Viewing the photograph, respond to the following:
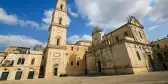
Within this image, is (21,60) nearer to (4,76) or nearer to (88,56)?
(4,76)

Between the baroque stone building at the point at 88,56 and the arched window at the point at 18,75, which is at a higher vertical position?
the baroque stone building at the point at 88,56

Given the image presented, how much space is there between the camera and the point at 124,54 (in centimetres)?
1597

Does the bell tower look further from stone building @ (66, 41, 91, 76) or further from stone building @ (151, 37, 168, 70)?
stone building @ (151, 37, 168, 70)

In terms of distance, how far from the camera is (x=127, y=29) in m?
21.0

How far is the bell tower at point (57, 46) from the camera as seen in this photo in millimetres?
21841

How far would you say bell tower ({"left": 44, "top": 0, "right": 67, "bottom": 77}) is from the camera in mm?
21841

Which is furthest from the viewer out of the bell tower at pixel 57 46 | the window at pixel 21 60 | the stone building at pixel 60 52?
the stone building at pixel 60 52

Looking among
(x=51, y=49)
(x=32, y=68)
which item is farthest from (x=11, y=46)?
(x=51, y=49)

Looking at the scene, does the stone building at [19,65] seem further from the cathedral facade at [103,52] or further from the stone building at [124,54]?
the stone building at [124,54]

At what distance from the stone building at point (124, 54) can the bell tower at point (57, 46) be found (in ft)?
26.2

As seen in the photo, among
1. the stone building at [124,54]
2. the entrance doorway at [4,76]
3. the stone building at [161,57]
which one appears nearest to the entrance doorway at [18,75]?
the entrance doorway at [4,76]

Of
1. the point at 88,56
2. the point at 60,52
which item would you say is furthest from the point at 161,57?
the point at 60,52

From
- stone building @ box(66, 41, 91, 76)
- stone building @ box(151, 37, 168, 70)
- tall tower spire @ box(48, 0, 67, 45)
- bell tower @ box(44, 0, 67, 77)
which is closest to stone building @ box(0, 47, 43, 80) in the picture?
bell tower @ box(44, 0, 67, 77)

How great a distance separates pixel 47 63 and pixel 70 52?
27.8ft
